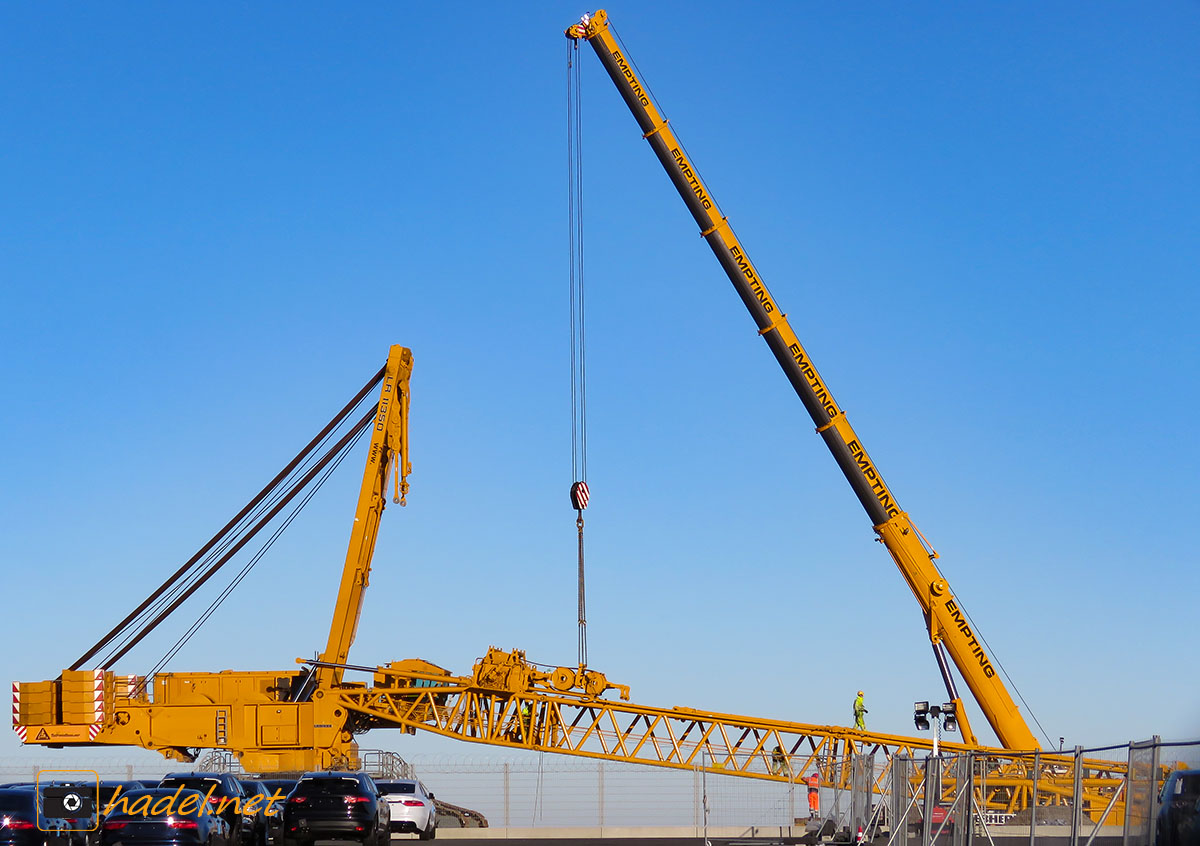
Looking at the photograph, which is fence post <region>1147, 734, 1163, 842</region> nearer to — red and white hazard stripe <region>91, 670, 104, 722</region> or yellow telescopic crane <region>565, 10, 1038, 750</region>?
yellow telescopic crane <region>565, 10, 1038, 750</region>

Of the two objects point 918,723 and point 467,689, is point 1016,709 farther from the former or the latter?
point 467,689

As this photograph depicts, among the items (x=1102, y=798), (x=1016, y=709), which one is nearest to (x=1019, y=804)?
(x=1016, y=709)

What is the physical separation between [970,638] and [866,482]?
465 centimetres

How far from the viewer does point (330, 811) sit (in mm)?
25797

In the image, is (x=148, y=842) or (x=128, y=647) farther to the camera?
(x=128, y=647)

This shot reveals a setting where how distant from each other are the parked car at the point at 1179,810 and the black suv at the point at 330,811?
17.4m

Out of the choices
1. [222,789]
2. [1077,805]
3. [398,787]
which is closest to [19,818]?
[222,789]

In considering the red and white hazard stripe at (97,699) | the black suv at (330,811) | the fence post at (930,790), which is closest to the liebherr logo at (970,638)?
the fence post at (930,790)

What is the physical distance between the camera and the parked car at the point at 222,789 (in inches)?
992

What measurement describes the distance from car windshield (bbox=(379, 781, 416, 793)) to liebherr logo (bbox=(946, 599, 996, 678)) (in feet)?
45.8

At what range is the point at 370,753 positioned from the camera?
41.2m

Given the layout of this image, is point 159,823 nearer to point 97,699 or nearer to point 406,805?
point 406,805

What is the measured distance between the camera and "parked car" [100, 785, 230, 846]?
71.2ft

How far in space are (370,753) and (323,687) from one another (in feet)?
9.92
